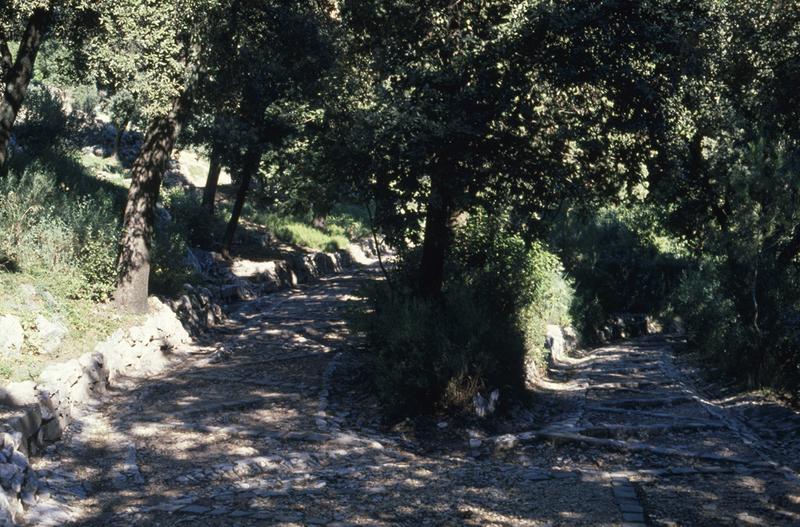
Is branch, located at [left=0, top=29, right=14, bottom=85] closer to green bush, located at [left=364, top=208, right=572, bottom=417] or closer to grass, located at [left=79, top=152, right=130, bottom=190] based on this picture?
green bush, located at [left=364, top=208, right=572, bottom=417]

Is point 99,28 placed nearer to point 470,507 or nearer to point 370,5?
point 370,5

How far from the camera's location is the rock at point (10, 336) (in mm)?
9180

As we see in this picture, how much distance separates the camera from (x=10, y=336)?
9.32 meters

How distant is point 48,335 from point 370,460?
4.78m

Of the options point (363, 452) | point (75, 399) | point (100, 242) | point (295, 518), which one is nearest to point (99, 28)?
point (100, 242)

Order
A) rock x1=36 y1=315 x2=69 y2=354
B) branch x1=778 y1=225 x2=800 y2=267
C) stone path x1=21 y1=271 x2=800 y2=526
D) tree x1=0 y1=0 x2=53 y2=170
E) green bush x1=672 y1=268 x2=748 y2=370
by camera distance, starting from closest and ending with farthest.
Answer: stone path x1=21 y1=271 x2=800 y2=526 → rock x1=36 y1=315 x2=69 y2=354 → branch x1=778 y1=225 x2=800 y2=267 → green bush x1=672 y1=268 x2=748 y2=370 → tree x1=0 y1=0 x2=53 y2=170

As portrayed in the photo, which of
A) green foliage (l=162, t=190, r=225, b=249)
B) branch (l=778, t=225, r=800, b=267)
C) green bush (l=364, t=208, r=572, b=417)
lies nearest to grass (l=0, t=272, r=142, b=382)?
green bush (l=364, t=208, r=572, b=417)

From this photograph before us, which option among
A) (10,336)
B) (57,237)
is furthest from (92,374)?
(57,237)

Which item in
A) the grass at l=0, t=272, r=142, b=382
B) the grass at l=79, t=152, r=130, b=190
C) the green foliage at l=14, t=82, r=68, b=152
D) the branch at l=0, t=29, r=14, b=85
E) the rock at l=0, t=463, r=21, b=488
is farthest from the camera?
the grass at l=79, t=152, r=130, b=190

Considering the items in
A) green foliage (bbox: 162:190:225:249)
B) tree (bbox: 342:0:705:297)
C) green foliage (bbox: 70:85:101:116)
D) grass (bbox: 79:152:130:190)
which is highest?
green foliage (bbox: 70:85:101:116)

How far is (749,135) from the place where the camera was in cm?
1459

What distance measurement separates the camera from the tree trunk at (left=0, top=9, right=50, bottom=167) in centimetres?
1355

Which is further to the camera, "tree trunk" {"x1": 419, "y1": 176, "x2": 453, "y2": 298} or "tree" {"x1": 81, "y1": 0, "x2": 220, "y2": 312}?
"tree" {"x1": 81, "y1": 0, "x2": 220, "y2": 312}

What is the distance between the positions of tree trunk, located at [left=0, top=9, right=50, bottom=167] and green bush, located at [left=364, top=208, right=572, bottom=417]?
7355 mm
